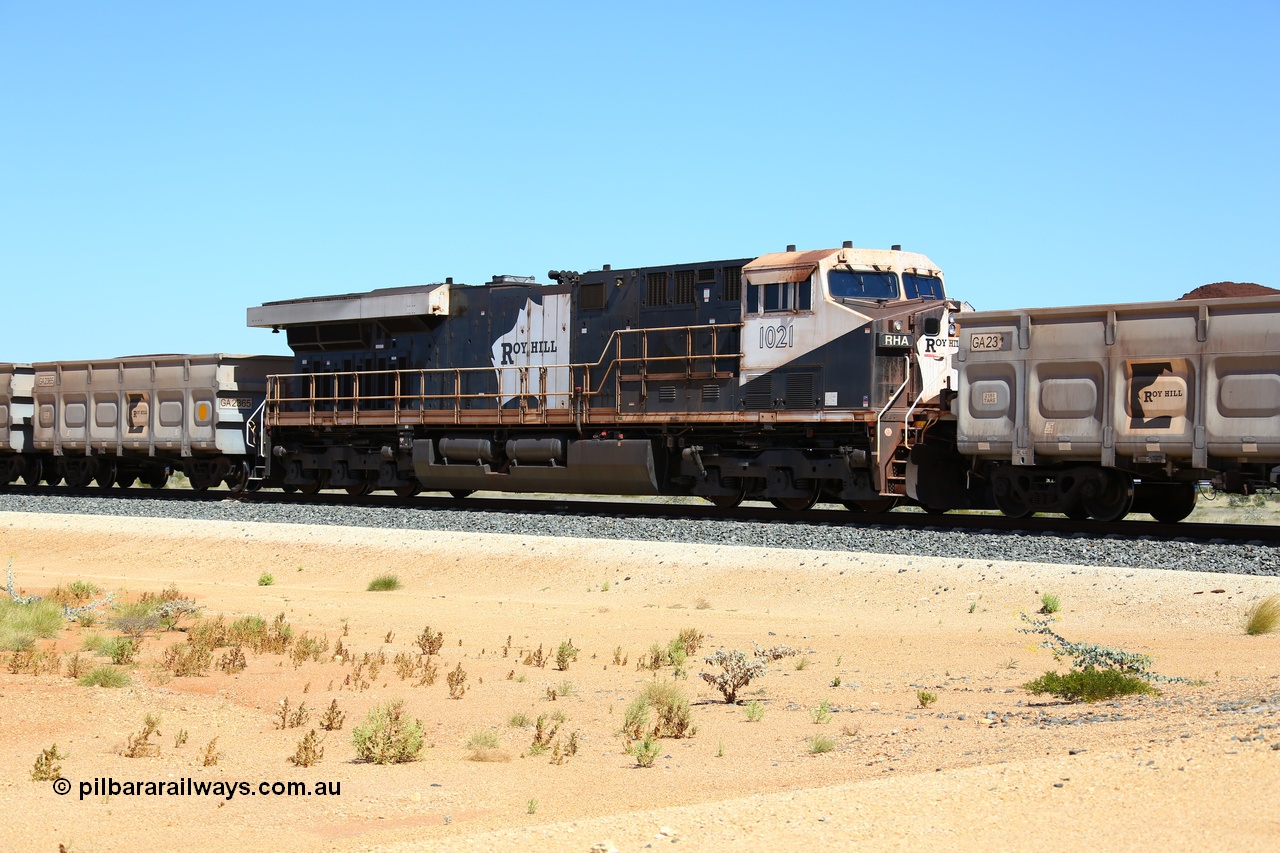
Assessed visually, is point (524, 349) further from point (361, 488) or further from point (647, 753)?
point (647, 753)

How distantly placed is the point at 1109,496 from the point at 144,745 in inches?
550

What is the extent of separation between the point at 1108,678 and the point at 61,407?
2982 centimetres

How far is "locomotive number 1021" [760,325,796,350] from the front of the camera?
816 inches

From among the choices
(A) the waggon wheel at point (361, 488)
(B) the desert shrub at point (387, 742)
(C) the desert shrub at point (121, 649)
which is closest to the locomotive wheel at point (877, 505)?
(A) the waggon wheel at point (361, 488)

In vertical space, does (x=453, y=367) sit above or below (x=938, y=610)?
above

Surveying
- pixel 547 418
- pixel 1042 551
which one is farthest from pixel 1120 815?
pixel 547 418

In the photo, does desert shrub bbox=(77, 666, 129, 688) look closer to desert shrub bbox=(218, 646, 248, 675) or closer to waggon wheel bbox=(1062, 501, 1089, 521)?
desert shrub bbox=(218, 646, 248, 675)

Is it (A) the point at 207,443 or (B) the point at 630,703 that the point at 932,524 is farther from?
(A) the point at 207,443

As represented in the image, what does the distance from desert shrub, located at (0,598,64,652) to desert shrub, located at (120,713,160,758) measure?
163 inches

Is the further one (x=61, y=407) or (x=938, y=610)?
(x=61, y=407)

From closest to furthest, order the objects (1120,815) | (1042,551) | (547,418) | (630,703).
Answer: (1120,815), (630,703), (1042,551), (547,418)

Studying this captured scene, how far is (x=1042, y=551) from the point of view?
16.5m

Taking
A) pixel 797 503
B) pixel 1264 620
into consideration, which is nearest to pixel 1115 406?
pixel 1264 620

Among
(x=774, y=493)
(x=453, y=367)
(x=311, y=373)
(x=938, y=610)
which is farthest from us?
(x=311, y=373)
